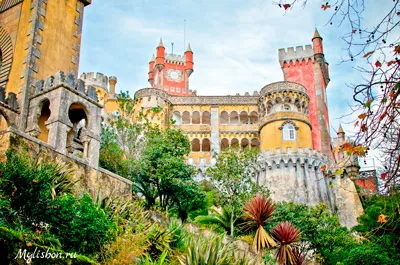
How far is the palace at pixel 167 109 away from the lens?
16844mm

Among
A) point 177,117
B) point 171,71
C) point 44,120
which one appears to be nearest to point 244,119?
point 177,117

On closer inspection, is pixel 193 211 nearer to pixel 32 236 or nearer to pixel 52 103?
pixel 52 103

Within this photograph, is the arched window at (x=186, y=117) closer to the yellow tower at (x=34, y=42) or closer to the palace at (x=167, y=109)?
the palace at (x=167, y=109)

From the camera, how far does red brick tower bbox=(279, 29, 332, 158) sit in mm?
46125

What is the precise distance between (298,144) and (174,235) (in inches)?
1004

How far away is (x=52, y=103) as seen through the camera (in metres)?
16.7

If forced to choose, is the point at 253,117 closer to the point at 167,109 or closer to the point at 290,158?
the point at 167,109

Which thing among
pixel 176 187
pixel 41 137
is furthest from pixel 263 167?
pixel 41 137

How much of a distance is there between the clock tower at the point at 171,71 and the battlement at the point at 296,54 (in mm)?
17942

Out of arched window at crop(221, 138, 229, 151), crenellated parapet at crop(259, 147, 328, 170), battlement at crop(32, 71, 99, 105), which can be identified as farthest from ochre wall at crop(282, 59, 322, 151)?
battlement at crop(32, 71, 99, 105)

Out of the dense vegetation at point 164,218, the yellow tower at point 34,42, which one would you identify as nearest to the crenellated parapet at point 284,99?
the dense vegetation at point 164,218

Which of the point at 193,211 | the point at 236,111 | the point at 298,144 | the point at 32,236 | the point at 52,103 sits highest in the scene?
the point at 236,111

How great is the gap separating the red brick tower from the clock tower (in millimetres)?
18557

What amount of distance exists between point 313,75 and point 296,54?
9.98ft
